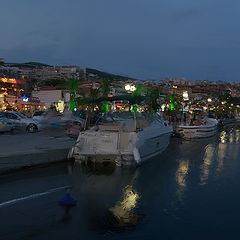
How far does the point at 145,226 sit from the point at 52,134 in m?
12.6

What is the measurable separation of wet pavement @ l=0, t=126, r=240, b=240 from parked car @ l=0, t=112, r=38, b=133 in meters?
10.2

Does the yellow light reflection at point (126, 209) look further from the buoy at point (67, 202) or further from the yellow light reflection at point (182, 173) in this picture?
the yellow light reflection at point (182, 173)

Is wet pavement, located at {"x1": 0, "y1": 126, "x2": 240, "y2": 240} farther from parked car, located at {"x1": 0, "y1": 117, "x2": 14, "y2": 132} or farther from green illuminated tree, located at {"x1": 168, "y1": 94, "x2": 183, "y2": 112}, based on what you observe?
green illuminated tree, located at {"x1": 168, "y1": 94, "x2": 183, "y2": 112}

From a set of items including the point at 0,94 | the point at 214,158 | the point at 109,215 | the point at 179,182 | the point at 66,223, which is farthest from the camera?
the point at 0,94

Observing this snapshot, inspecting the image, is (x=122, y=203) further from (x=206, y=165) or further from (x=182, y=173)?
(x=206, y=165)

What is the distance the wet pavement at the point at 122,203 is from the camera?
19.1 feet

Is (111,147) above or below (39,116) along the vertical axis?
below

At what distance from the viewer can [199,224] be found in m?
6.31

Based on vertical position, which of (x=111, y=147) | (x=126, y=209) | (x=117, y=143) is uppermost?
(x=117, y=143)

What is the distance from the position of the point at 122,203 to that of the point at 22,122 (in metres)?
15.7

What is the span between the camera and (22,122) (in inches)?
843

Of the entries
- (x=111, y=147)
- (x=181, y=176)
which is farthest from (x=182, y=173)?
(x=111, y=147)

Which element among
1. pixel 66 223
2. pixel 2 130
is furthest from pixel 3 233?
pixel 2 130

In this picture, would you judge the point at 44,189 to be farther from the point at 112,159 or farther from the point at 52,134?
the point at 52,134
